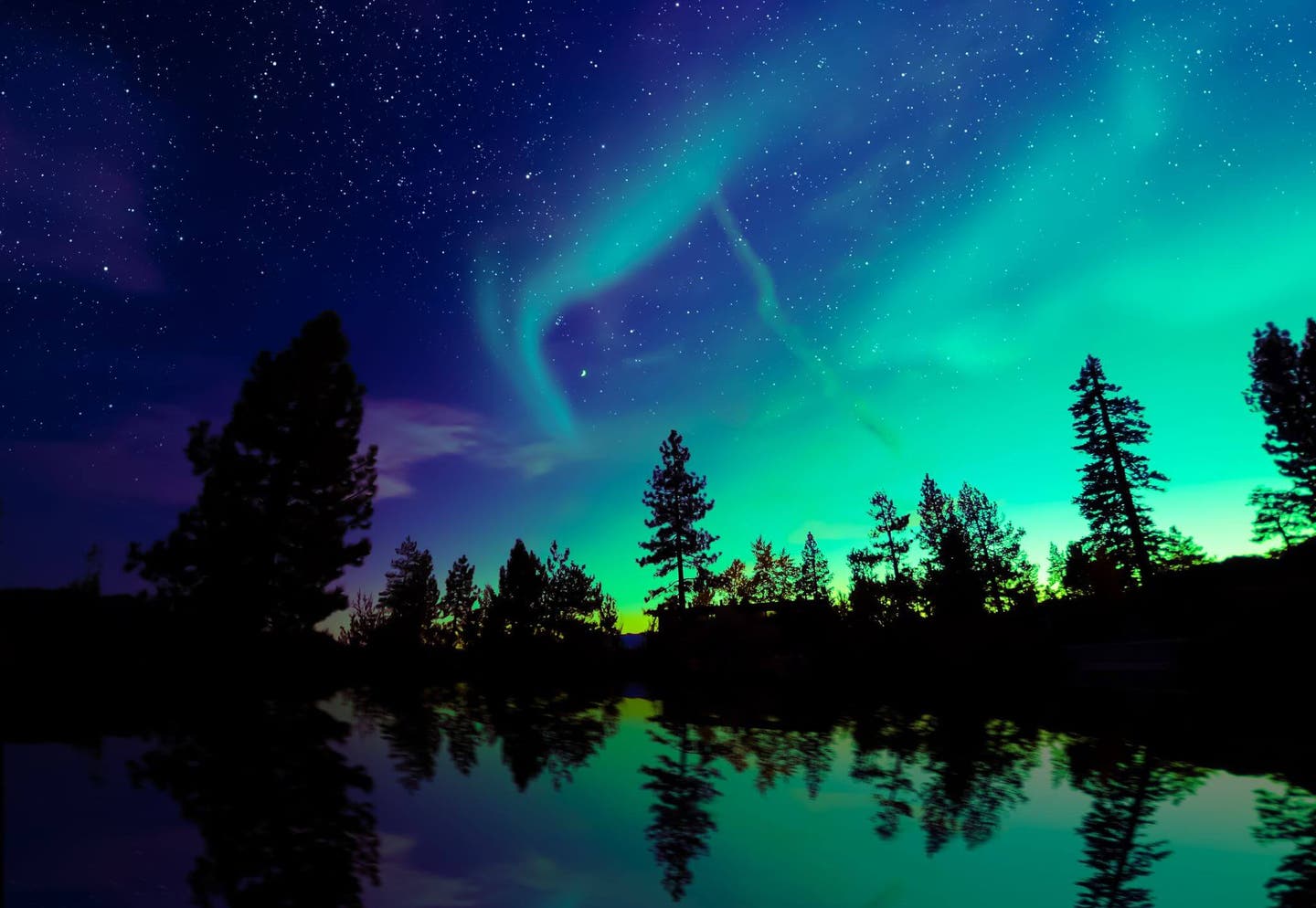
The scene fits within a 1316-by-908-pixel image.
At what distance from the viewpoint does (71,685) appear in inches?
525

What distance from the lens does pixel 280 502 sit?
2309 centimetres

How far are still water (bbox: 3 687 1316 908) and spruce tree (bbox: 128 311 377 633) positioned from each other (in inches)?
496

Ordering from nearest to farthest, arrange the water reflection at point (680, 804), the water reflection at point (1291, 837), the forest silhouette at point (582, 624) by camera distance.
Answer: the water reflection at point (1291, 837) → the water reflection at point (680, 804) → the forest silhouette at point (582, 624)

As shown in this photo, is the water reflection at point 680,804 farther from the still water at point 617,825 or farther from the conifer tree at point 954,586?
the conifer tree at point 954,586

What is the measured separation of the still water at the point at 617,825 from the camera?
5207 mm

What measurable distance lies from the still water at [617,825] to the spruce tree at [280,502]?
1259cm

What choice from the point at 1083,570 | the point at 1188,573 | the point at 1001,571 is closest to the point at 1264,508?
the point at 1083,570

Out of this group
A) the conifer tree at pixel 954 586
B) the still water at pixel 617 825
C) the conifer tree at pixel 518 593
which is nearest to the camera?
the still water at pixel 617 825

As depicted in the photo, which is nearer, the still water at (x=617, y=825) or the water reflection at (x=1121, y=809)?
the still water at (x=617, y=825)

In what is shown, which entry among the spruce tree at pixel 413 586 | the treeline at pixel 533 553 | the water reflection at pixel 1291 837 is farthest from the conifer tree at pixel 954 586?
the spruce tree at pixel 413 586

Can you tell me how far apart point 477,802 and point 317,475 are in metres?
20.4

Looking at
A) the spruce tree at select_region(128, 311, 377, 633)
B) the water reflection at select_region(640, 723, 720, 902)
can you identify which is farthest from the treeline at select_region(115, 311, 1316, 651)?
the water reflection at select_region(640, 723, 720, 902)

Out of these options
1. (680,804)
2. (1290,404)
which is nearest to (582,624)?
(680,804)

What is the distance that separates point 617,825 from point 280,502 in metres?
21.5
